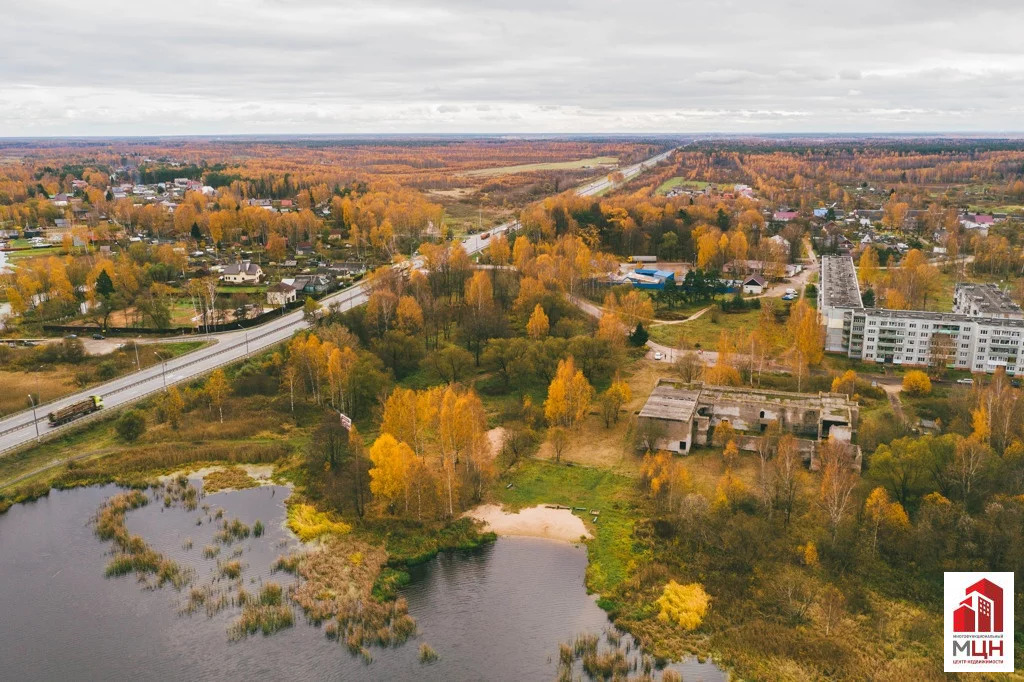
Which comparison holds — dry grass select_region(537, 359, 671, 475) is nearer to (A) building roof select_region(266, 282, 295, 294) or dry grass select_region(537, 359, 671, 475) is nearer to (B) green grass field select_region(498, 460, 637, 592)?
(B) green grass field select_region(498, 460, 637, 592)

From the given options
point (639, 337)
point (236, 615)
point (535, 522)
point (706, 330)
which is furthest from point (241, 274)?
point (236, 615)

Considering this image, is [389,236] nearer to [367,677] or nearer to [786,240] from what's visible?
[786,240]

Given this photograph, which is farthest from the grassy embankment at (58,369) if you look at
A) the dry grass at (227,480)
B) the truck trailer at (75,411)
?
the dry grass at (227,480)

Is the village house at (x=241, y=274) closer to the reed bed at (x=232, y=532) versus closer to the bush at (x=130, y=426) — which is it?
the bush at (x=130, y=426)

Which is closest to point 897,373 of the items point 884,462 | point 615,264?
point 884,462

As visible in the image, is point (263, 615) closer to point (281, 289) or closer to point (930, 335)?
point (281, 289)

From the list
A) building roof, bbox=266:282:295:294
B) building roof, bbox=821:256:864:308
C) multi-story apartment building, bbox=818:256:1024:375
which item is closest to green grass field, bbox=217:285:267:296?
building roof, bbox=266:282:295:294
